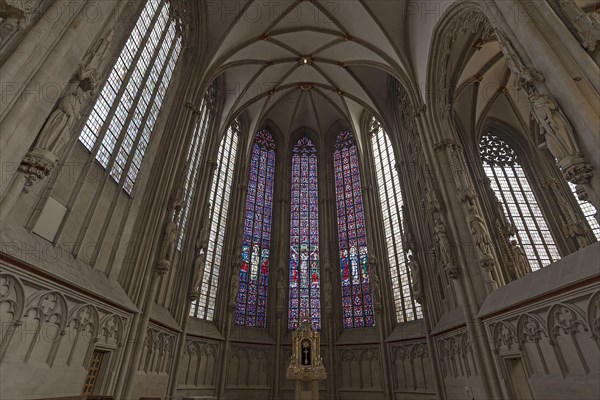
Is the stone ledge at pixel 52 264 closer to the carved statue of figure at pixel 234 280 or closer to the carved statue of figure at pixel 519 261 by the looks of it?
the carved statue of figure at pixel 234 280

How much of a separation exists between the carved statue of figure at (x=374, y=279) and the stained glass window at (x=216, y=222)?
7.67 m

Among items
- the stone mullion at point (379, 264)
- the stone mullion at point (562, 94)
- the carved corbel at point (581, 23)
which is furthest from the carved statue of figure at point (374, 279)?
the carved corbel at point (581, 23)

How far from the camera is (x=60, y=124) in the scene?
5.75 metres

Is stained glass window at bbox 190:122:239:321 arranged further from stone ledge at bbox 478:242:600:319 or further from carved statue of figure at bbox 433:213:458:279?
stone ledge at bbox 478:242:600:319

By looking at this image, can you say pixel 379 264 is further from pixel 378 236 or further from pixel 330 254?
pixel 330 254

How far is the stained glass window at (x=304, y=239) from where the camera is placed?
17656mm

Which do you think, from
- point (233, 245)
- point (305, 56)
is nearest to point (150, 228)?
point (233, 245)

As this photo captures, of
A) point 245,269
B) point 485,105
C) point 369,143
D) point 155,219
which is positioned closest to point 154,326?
point 155,219

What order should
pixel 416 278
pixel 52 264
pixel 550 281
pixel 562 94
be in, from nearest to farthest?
pixel 562 94 < pixel 52 264 < pixel 550 281 < pixel 416 278

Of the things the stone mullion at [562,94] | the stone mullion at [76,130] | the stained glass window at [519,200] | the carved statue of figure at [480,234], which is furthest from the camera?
the stained glass window at [519,200]

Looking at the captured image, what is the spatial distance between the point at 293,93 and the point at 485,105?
11.5m

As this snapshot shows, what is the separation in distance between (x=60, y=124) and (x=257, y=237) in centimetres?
1409

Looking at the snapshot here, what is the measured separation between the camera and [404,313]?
15633mm

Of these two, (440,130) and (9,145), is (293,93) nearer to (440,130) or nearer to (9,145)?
(440,130)
